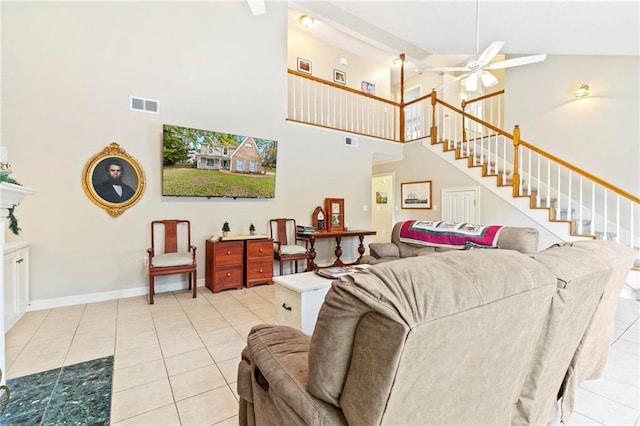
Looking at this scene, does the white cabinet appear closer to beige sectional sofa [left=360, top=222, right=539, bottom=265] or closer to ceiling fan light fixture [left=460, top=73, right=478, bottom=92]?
beige sectional sofa [left=360, top=222, right=539, bottom=265]

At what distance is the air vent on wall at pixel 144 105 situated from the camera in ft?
12.3

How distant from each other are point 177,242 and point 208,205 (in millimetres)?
677

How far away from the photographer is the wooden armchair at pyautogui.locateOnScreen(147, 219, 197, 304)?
11.4 feet

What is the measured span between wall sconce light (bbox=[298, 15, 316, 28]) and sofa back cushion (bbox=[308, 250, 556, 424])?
6058 mm

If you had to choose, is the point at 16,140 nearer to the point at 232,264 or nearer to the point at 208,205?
the point at 208,205

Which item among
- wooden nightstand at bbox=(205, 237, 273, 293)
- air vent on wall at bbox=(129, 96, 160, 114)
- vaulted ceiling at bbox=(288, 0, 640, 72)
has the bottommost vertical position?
wooden nightstand at bbox=(205, 237, 273, 293)

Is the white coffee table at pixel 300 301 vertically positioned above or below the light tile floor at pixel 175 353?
above

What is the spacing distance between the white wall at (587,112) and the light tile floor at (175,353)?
2.28 meters

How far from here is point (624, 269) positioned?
1580mm

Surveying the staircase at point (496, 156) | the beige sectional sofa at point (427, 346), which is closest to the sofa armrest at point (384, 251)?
the staircase at point (496, 156)

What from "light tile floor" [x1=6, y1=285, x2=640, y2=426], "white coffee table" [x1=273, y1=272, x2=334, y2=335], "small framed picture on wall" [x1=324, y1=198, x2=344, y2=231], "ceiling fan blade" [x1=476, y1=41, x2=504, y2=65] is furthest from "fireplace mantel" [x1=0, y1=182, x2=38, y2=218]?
"ceiling fan blade" [x1=476, y1=41, x2=504, y2=65]

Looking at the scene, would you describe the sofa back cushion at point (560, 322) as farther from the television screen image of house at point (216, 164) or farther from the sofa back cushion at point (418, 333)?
the television screen image of house at point (216, 164)

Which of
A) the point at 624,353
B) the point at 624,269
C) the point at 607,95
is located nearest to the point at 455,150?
the point at 607,95

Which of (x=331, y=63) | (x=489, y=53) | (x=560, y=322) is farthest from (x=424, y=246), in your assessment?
(x=331, y=63)
